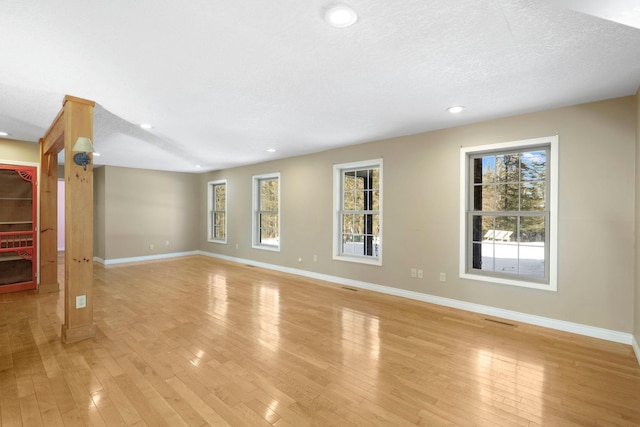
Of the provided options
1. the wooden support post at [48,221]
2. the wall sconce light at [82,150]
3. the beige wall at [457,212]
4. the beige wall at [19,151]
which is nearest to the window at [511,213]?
the beige wall at [457,212]

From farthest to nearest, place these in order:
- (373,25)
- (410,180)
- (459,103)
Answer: (410,180) < (459,103) < (373,25)

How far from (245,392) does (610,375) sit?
9.51ft

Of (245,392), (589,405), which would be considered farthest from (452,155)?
(245,392)

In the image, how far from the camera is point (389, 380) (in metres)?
2.29

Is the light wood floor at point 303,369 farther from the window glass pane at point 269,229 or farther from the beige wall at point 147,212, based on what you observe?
the beige wall at point 147,212

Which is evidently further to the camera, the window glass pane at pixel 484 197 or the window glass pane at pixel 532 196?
the window glass pane at pixel 484 197

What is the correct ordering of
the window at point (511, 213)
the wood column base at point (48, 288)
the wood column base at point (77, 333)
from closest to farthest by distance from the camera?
the wood column base at point (77, 333) → the window at point (511, 213) → the wood column base at point (48, 288)

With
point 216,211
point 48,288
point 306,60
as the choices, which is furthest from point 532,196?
point 216,211

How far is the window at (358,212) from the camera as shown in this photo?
5.11 meters

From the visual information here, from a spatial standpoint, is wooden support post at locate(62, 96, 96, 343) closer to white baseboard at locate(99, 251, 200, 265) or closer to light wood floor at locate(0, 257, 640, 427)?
light wood floor at locate(0, 257, 640, 427)

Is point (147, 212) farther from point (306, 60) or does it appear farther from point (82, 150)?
point (306, 60)

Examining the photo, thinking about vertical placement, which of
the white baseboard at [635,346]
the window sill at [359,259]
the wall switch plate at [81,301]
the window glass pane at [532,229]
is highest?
the window glass pane at [532,229]

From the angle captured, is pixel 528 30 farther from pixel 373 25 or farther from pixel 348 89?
pixel 348 89

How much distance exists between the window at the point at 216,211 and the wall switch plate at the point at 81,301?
5.24m
